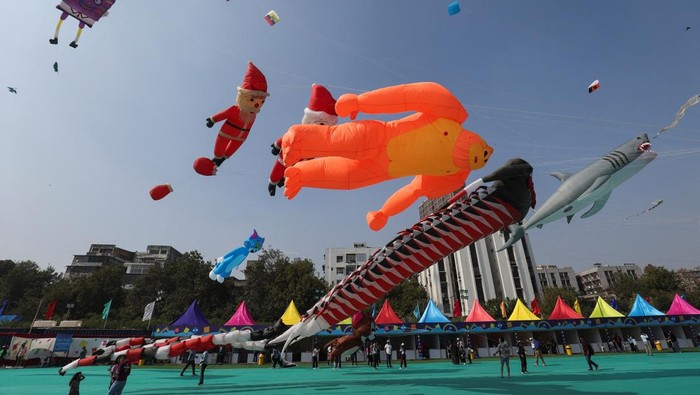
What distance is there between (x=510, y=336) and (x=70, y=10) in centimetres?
3704

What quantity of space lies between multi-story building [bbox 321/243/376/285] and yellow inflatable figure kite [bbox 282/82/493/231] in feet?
224

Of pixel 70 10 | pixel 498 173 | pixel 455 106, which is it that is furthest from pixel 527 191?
pixel 70 10

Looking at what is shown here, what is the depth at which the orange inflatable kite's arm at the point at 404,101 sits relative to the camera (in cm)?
650

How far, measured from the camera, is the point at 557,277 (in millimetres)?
104812

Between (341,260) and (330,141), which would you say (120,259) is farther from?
(330,141)

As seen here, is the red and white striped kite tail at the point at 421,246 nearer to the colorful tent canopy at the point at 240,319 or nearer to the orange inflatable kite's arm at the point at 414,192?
the orange inflatable kite's arm at the point at 414,192

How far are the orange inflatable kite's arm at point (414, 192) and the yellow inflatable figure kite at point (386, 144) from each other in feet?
2.45

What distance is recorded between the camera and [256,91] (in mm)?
8500

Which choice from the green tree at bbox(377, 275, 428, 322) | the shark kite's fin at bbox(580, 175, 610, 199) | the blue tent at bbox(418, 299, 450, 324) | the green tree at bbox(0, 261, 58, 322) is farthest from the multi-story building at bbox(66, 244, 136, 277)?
the shark kite's fin at bbox(580, 175, 610, 199)

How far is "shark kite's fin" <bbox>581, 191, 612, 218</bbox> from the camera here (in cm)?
668

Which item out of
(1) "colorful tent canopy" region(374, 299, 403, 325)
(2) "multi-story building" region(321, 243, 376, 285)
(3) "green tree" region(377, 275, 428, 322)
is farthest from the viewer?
(2) "multi-story building" region(321, 243, 376, 285)

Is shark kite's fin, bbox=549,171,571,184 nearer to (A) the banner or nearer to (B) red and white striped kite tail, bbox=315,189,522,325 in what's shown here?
(B) red and white striped kite tail, bbox=315,189,522,325

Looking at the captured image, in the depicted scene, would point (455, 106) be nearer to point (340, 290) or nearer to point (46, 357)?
point (340, 290)

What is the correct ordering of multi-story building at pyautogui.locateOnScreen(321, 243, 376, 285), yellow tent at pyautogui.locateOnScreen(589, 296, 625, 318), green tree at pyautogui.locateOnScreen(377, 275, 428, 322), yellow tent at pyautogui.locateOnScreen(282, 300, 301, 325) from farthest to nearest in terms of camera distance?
multi-story building at pyautogui.locateOnScreen(321, 243, 376, 285)
green tree at pyautogui.locateOnScreen(377, 275, 428, 322)
yellow tent at pyautogui.locateOnScreen(589, 296, 625, 318)
yellow tent at pyautogui.locateOnScreen(282, 300, 301, 325)
